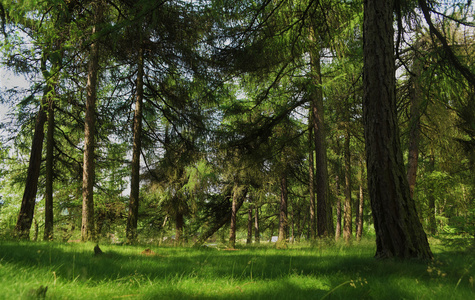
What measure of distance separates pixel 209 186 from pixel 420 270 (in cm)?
1203

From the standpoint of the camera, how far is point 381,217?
15.4 feet

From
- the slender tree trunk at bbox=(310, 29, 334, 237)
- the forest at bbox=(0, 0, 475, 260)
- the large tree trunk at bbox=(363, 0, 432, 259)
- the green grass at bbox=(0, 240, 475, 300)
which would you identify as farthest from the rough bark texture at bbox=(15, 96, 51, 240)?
the large tree trunk at bbox=(363, 0, 432, 259)

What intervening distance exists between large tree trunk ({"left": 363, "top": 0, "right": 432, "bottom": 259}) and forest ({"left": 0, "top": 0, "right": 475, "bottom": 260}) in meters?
0.02

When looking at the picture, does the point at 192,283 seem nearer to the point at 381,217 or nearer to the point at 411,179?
the point at 381,217

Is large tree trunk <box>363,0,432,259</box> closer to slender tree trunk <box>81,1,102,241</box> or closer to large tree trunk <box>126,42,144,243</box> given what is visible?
slender tree trunk <box>81,1,102,241</box>

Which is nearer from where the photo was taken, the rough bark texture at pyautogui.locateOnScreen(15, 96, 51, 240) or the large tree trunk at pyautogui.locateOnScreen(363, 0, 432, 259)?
the large tree trunk at pyautogui.locateOnScreen(363, 0, 432, 259)

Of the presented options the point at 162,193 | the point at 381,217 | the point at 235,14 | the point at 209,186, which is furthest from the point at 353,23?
the point at 162,193

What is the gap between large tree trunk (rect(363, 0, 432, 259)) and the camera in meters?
4.57

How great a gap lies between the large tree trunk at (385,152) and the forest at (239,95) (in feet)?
0.06

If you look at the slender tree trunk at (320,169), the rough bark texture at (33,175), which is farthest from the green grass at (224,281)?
the rough bark texture at (33,175)

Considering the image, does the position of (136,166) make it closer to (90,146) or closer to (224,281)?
(90,146)

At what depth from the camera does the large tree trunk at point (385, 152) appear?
15.0 ft

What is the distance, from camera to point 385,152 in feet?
15.4

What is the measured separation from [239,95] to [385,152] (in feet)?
37.8
